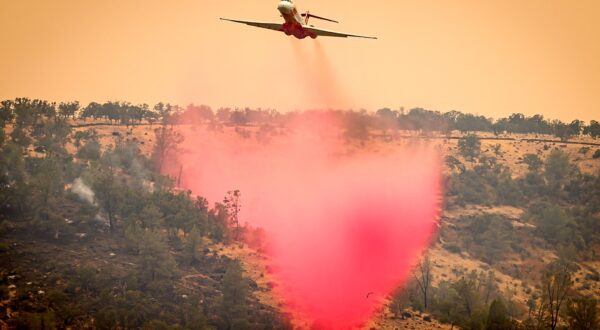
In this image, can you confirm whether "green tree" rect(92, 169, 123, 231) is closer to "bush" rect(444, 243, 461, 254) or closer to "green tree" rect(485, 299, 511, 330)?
"green tree" rect(485, 299, 511, 330)

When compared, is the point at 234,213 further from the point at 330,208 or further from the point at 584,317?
the point at 584,317

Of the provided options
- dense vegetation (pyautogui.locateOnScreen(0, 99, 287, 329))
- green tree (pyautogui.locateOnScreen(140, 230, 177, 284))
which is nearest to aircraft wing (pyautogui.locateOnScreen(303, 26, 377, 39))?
dense vegetation (pyautogui.locateOnScreen(0, 99, 287, 329))

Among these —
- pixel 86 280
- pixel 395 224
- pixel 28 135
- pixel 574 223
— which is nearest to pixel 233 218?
pixel 395 224

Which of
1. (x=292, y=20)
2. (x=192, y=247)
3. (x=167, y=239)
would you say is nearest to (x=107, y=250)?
(x=167, y=239)

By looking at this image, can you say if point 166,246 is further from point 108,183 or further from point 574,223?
point 574,223

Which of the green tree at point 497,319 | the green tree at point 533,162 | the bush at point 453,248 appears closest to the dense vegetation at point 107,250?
the green tree at point 497,319
